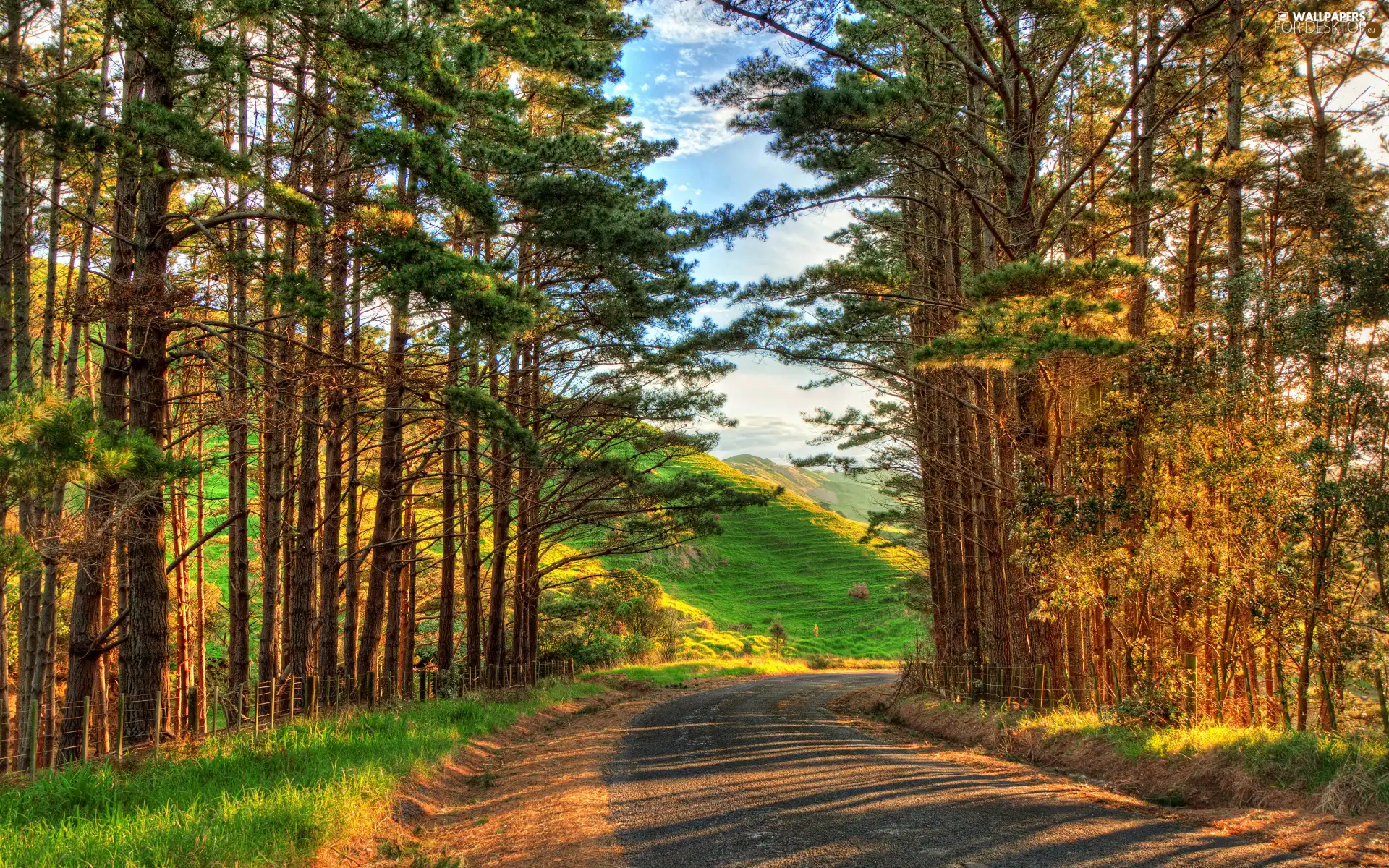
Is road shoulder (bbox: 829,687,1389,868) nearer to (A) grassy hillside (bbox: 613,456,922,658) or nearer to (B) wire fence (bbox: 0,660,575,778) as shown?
(B) wire fence (bbox: 0,660,575,778)

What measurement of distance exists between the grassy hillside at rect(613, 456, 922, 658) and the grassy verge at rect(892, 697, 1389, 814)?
123 ft

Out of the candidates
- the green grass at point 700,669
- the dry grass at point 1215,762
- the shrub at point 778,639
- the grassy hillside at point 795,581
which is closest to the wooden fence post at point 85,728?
the dry grass at point 1215,762

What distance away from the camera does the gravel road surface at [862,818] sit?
505 cm

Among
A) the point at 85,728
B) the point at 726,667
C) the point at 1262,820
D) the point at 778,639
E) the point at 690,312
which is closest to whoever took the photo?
the point at 1262,820

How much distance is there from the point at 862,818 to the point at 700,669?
1150 inches

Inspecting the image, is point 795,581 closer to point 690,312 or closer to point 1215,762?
point 690,312

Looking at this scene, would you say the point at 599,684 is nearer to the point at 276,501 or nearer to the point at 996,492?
the point at 276,501

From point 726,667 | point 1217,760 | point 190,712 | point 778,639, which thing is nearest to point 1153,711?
point 1217,760

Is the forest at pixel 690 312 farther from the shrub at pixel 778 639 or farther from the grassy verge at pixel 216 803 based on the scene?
the shrub at pixel 778 639

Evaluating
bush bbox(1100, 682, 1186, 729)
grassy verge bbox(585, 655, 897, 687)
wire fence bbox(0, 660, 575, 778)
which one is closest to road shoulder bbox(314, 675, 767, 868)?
wire fence bbox(0, 660, 575, 778)

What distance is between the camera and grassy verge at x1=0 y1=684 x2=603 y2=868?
473 centimetres

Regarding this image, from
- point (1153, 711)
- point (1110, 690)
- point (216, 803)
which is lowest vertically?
point (1110, 690)

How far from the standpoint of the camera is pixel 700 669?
34438mm

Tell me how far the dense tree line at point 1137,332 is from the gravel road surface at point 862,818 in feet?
11.8
